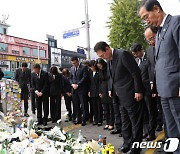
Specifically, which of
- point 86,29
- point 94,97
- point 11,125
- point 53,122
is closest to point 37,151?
point 11,125

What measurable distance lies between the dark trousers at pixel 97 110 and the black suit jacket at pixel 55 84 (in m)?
1.07

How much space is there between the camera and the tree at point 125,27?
61.5ft

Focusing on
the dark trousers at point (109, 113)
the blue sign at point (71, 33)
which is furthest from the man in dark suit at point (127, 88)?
the blue sign at point (71, 33)

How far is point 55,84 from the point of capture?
7.43m

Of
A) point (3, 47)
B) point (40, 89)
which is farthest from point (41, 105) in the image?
point (3, 47)

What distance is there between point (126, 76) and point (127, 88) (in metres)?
0.17

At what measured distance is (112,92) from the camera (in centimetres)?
436

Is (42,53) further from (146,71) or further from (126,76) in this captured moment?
(126,76)

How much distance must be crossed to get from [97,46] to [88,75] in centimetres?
300

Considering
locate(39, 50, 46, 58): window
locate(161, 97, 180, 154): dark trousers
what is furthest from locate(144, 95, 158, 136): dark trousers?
locate(39, 50, 46, 58): window

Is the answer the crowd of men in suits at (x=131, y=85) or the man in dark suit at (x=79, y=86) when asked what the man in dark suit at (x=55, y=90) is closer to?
the crowd of men in suits at (x=131, y=85)

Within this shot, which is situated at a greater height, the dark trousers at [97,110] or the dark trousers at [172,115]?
the dark trousers at [172,115]

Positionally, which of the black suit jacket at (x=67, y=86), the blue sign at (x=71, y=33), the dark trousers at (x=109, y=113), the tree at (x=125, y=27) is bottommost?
the dark trousers at (x=109, y=113)

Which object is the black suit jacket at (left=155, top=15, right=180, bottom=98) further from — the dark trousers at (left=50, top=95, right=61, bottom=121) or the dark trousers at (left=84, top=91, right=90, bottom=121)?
the dark trousers at (left=50, top=95, right=61, bottom=121)
